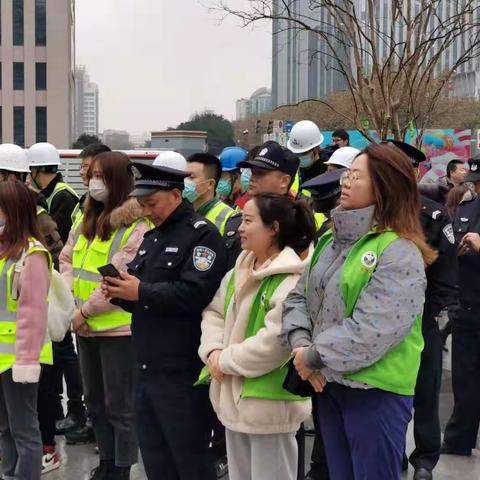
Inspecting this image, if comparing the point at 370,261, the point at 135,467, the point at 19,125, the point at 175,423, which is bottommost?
the point at 135,467

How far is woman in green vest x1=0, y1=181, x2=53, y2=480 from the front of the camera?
4137 millimetres

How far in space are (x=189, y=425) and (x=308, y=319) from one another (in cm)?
93

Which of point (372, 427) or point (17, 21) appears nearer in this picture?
point (372, 427)

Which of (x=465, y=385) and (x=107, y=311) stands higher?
(x=107, y=311)

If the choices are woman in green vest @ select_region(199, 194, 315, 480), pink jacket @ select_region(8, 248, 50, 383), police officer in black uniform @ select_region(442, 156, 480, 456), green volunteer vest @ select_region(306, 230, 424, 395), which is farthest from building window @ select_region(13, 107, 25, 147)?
green volunteer vest @ select_region(306, 230, 424, 395)

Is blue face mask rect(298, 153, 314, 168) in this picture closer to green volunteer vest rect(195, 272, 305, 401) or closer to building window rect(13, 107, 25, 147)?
green volunteer vest rect(195, 272, 305, 401)

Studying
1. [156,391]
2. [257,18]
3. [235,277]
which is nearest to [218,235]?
[235,277]

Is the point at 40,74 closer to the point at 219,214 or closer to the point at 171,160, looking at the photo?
the point at 219,214

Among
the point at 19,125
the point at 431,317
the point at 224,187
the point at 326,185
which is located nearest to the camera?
the point at 326,185

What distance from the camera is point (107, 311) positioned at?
4.57 metres

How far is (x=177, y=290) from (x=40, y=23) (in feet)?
256

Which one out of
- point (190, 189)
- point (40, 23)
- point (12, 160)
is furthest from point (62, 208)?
point (40, 23)

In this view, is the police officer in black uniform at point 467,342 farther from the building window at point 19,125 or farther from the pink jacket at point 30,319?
the building window at point 19,125

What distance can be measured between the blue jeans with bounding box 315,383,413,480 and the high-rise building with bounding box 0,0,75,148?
75.0 metres
